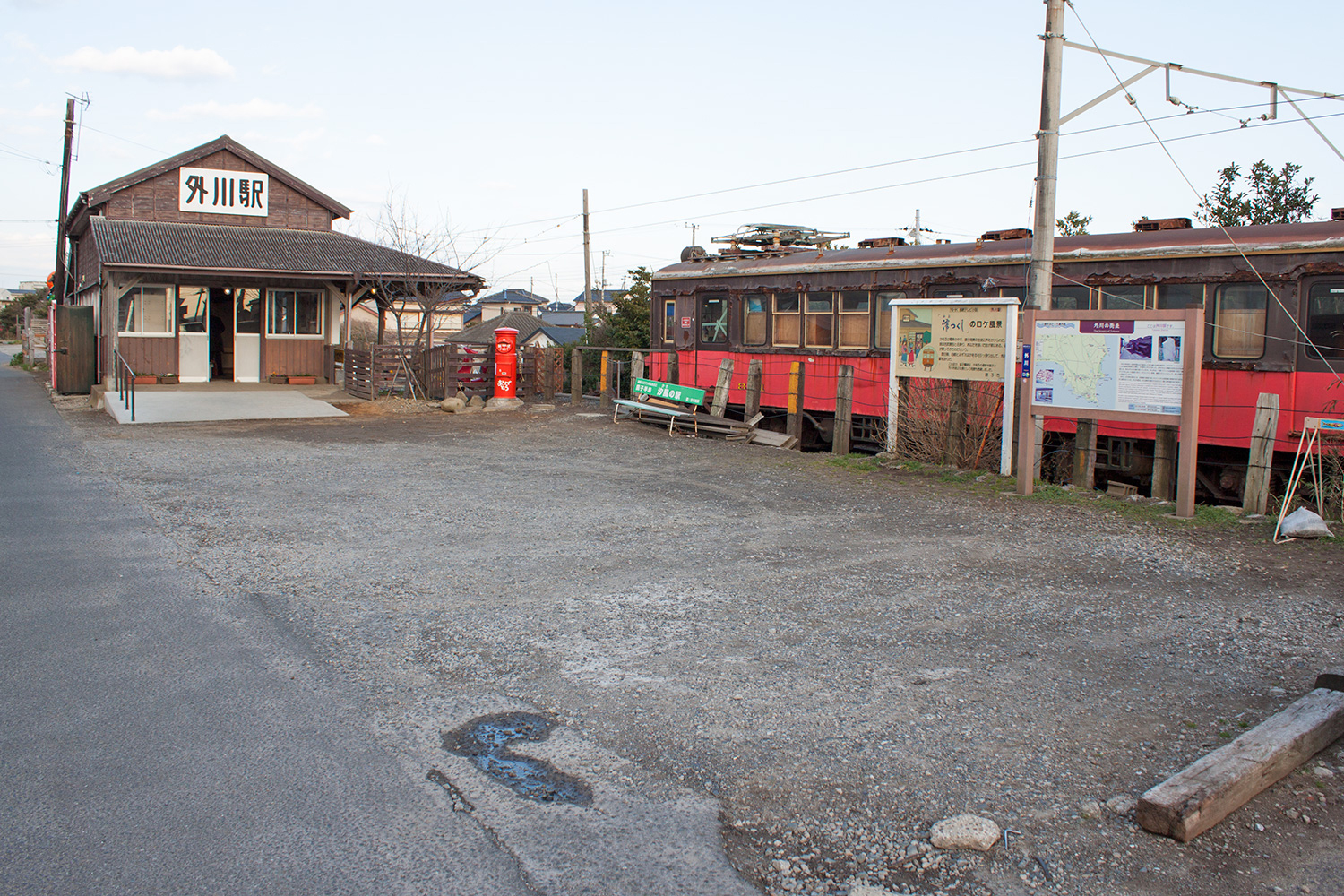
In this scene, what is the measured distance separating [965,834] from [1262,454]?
690 cm

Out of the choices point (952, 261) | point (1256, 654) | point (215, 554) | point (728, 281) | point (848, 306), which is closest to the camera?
point (1256, 654)

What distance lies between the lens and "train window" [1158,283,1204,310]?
11.7m

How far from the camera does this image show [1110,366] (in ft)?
31.7

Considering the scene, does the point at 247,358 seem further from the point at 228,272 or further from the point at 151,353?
the point at 228,272

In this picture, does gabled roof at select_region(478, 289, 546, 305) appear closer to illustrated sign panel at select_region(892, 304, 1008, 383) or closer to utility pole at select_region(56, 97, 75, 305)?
utility pole at select_region(56, 97, 75, 305)

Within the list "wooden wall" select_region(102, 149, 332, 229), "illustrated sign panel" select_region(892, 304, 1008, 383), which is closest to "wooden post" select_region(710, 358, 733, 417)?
"illustrated sign panel" select_region(892, 304, 1008, 383)

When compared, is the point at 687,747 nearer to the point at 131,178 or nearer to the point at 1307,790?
the point at 1307,790

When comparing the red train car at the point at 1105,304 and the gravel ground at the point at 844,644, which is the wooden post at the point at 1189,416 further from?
the red train car at the point at 1105,304

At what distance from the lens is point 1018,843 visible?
11.5 feet

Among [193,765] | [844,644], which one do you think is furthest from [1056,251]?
[193,765]

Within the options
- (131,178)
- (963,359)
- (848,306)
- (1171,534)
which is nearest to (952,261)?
(848,306)

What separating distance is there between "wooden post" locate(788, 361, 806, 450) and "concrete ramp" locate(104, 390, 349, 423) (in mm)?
8098

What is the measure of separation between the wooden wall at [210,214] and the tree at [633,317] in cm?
889

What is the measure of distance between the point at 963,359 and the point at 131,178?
2075cm
